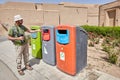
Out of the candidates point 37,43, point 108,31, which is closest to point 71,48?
point 37,43

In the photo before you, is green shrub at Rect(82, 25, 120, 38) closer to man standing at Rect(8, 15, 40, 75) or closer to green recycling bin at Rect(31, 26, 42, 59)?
green recycling bin at Rect(31, 26, 42, 59)

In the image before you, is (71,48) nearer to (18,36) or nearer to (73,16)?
(18,36)

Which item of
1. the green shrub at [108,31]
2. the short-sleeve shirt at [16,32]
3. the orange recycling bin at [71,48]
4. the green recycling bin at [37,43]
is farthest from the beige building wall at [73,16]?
the short-sleeve shirt at [16,32]

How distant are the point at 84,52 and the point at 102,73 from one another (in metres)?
0.78

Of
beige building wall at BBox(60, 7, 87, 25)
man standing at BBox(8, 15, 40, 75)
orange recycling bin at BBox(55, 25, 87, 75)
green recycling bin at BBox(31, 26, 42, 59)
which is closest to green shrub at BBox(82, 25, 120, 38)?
green recycling bin at BBox(31, 26, 42, 59)

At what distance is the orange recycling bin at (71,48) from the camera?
3476 mm

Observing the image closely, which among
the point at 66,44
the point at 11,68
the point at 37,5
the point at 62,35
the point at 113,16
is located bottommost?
the point at 11,68

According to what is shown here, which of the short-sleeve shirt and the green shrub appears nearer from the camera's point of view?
the short-sleeve shirt

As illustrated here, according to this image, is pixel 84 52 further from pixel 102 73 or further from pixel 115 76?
pixel 115 76

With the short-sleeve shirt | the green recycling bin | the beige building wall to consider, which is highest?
the beige building wall

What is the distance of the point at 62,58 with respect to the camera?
383 centimetres

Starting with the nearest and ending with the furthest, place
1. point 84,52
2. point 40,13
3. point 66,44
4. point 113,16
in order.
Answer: point 66,44 < point 84,52 < point 113,16 < point 40,13

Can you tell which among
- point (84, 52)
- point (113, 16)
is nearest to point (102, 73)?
point (84, 52)

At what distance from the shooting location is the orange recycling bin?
3.48m
